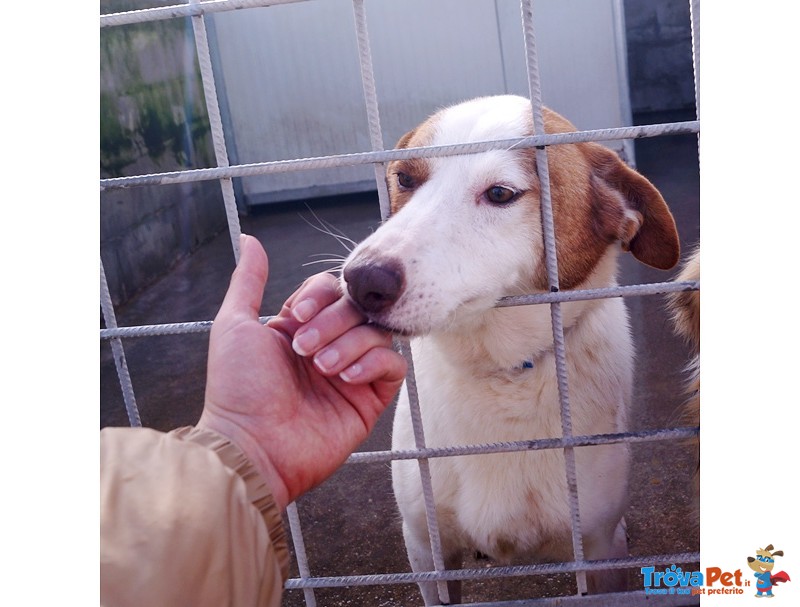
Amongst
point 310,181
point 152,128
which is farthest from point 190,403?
point 310,181

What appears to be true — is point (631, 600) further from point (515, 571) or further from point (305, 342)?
point (305, 342)

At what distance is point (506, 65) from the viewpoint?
7305 millimetres

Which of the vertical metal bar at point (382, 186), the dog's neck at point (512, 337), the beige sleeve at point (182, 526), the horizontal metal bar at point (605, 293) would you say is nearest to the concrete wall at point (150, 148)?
the dog's neck at point (512, 337)

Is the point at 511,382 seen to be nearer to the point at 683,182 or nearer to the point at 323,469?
the point at 323,469

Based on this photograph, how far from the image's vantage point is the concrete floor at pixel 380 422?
7.84 feet

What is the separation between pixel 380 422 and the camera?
11.3 ft

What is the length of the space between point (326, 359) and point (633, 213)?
913 millimetres

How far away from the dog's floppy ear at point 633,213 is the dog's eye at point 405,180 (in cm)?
44

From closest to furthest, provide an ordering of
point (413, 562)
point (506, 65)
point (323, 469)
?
point (323, 469) → point (413, 562) → point (506, 65)

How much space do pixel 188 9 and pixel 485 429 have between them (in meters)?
1.12

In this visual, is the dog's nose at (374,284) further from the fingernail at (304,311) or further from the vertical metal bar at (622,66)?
the vertical metal bar at (622,66)
